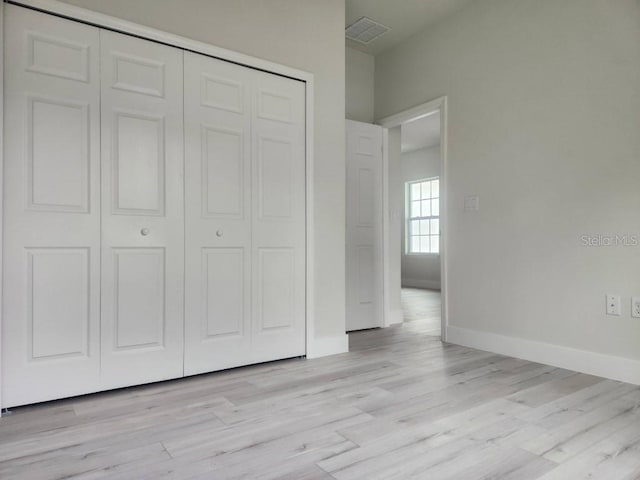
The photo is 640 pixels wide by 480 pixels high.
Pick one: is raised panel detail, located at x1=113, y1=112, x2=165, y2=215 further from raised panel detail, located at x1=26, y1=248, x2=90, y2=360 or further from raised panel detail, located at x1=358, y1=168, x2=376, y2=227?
raised panel detail, located at x1=358, y1=168, x2=376, y2=227

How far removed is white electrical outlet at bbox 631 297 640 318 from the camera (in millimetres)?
2422

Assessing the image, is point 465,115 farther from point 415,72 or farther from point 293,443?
point 293,443

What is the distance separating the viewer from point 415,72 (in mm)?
3885

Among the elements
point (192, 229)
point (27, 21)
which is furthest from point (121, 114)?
point (192, 229)

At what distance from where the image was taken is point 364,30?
384 cm

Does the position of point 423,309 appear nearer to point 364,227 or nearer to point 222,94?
point 364,227

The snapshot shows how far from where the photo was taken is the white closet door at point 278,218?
2.79 m

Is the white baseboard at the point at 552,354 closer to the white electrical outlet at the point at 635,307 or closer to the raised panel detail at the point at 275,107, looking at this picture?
the white electrical outlet at the point at 635,307

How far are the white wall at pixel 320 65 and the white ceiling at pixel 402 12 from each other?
372mm

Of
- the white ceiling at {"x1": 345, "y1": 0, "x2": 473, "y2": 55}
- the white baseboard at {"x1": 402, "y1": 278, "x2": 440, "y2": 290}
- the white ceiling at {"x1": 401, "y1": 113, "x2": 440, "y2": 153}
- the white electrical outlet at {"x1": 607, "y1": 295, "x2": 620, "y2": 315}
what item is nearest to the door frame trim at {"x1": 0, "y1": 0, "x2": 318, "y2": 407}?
the white ceiling at {"x1": 345, "y1": 0, "x2": 473, "y2": 55}

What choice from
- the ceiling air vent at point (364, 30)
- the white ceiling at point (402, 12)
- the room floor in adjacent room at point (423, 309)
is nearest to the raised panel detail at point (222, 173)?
the white ceiling at point (402, 12)

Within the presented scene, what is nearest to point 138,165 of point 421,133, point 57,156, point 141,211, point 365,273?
point 141,211

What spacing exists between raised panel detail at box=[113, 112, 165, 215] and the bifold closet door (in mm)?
169

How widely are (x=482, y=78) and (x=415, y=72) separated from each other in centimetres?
75
